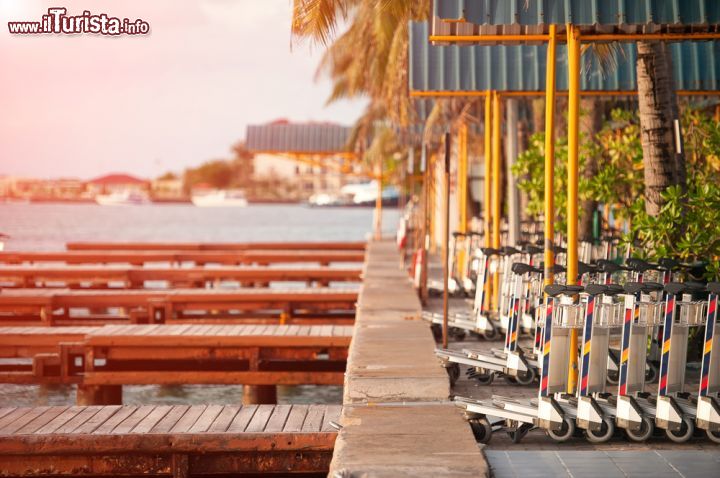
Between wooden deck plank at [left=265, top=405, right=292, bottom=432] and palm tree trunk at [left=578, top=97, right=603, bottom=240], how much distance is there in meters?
7.85

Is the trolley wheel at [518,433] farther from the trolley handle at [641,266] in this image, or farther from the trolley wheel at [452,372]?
the trolley wheel at [452,372]

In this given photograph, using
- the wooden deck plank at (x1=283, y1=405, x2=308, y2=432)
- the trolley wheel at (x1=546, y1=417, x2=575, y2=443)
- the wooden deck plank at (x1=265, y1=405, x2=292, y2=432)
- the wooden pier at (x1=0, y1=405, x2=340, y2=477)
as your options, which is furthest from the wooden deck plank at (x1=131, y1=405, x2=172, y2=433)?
the trolley wheel at (x1=546, y1=417, x2=575, y2=443)

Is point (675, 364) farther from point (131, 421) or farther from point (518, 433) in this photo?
point (131, 421)

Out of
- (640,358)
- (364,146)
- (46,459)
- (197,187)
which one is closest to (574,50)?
(640,358)

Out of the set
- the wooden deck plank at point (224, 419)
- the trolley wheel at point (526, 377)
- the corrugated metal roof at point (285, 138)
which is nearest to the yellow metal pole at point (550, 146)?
the trolley wheel at point (526, 377)

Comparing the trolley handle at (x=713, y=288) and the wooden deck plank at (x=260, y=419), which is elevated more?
the trolley handle at (x=713, y=288)

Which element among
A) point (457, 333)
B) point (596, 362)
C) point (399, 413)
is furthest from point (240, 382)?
point (596, 362)

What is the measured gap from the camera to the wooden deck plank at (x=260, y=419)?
312 inches

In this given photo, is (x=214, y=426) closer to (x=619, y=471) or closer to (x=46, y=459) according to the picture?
(x=46, y=459)

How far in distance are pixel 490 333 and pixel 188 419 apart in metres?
4.04

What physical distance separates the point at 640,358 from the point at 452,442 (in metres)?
1.47

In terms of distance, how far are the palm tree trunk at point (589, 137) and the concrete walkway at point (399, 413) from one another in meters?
4.33

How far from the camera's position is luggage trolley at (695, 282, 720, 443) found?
668 centimetres

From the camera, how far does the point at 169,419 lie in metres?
8.16
